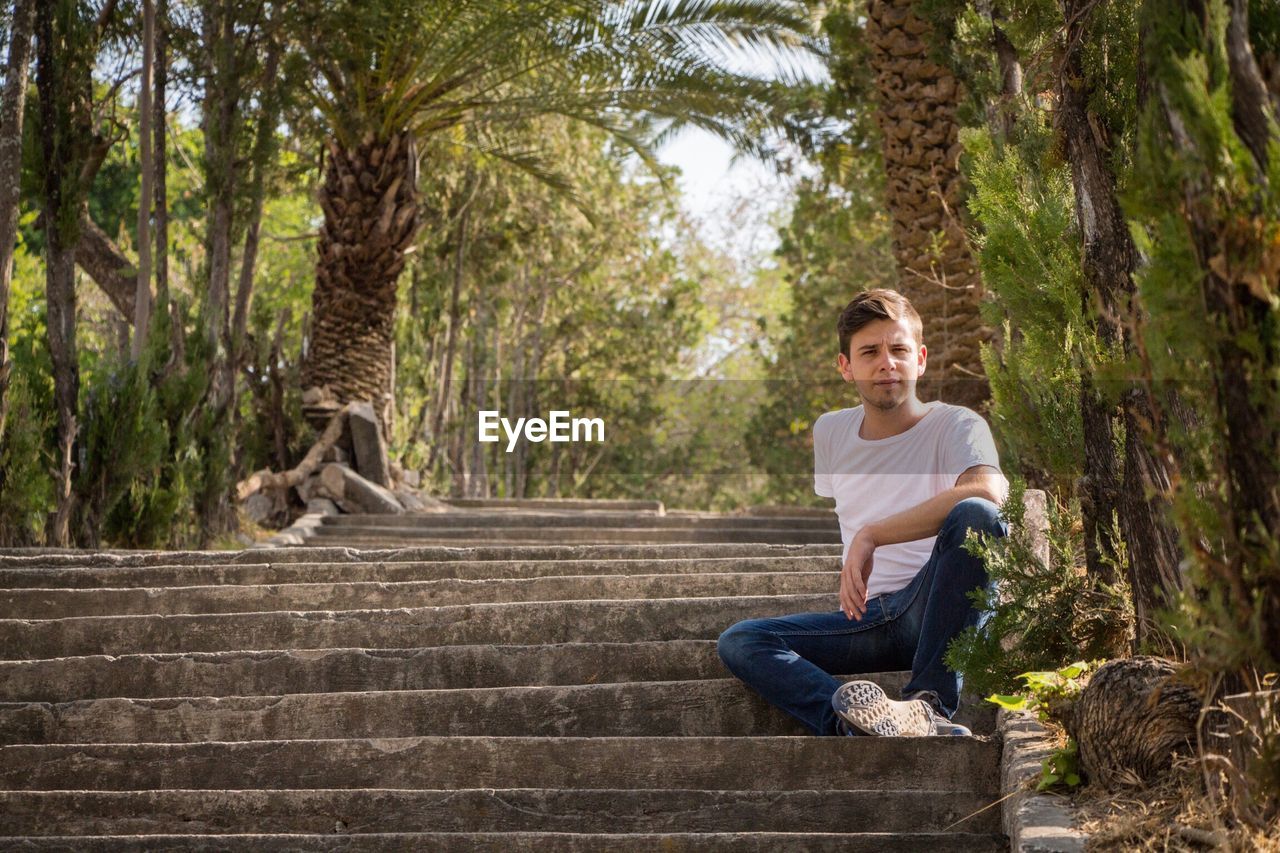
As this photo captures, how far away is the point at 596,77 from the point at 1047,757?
12.2 metres

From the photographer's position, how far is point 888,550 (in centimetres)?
488

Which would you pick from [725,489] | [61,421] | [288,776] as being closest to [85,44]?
[61,421]

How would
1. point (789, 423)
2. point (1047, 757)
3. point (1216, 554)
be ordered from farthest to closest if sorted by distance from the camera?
point (789, 423)
point (1047, 757)
point (1216, 554)

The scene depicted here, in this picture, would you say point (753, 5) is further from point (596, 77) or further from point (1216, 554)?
point (1216, 554)

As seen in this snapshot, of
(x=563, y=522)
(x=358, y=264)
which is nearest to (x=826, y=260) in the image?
(x=358, y=264)

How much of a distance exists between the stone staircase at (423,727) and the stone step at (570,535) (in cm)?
389

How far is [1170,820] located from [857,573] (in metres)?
1.48

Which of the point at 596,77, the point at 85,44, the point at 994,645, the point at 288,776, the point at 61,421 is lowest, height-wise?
the point at 288,776

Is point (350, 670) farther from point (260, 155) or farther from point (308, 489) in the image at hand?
point (308, 489)

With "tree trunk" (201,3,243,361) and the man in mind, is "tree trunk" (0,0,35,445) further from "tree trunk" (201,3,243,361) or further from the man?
the man

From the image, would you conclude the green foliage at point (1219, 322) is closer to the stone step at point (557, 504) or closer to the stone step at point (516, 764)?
the stone step at point (516, 764)

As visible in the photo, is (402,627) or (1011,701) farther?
(402,627)

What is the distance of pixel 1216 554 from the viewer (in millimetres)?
2980

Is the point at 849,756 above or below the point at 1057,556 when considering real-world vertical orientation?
below
